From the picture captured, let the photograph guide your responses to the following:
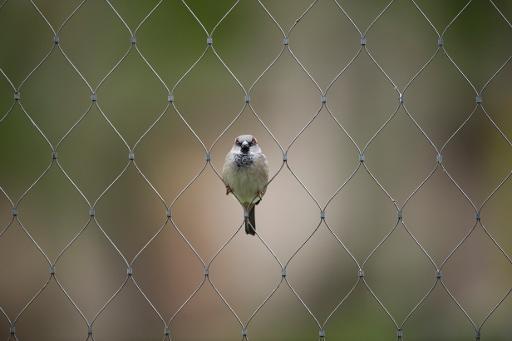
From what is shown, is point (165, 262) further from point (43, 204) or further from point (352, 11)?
point (352, 11)

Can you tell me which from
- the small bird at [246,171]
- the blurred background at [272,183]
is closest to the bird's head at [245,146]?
the small bird at [246,171]

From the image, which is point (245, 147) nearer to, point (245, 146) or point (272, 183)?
point (245, 146)

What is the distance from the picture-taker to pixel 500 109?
4836mm

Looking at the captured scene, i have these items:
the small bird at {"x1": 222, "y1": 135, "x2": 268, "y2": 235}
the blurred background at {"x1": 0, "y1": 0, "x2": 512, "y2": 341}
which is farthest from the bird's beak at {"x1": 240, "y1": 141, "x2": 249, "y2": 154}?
the blurred background at {"x1": 0, "y1": 0, "x2": 512, "y2": 341}

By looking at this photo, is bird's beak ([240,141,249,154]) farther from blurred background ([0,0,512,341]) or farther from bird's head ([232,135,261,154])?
blurred background ([0,0,512,341])

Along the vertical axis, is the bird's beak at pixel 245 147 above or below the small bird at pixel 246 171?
above

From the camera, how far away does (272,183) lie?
15.4 feet

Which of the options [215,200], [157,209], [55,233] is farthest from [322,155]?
[55,233]

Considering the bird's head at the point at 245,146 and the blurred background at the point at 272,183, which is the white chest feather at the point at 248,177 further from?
the blurred background at the point at 272,183

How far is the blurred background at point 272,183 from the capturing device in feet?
15.6

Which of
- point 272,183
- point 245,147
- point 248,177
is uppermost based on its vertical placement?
point 272,183

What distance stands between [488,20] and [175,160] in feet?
6.58

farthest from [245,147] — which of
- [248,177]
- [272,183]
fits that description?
[272,183]

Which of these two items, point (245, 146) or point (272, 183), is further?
point (272, 183)
